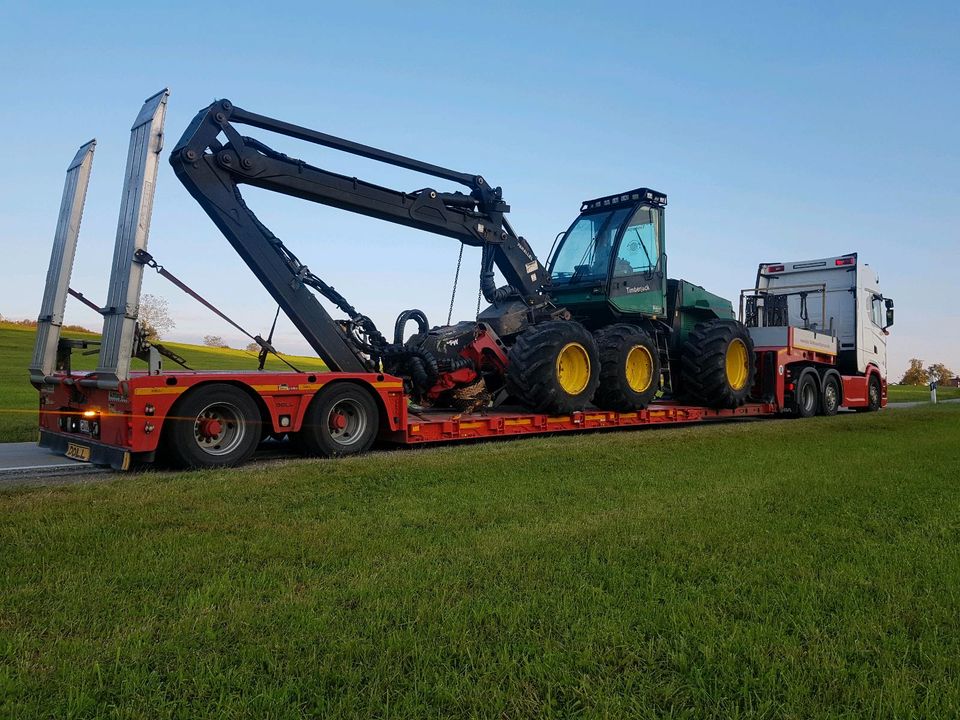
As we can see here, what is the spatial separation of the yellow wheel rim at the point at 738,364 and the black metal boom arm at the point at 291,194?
20.3 feet

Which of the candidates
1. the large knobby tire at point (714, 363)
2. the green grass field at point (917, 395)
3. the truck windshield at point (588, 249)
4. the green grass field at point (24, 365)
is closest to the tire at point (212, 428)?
the green grass field at point (24, 365)

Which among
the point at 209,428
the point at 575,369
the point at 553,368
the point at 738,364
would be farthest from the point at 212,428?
the point at 738,364

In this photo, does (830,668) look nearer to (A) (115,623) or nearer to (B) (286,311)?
(A) (115,623)

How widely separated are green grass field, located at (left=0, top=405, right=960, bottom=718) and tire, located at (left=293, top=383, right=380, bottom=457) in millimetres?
2514

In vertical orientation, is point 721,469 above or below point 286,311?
below

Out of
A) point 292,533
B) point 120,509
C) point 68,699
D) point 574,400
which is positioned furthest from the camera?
point 574,400

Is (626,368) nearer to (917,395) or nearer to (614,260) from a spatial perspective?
(614,260)

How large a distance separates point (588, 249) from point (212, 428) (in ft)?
23.8

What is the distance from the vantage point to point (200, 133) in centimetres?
886

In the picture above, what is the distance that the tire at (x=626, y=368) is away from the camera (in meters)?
11.8

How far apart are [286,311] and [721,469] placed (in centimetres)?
557

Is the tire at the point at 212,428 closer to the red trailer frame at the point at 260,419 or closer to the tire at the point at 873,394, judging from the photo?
the red trailer frame at the point at 260,419

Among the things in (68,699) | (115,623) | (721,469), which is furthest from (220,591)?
(721,469)

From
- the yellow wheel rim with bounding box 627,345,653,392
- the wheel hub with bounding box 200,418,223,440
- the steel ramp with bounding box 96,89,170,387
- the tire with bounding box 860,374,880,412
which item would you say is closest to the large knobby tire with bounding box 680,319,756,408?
the yellow wheel rim with bounding box 627,345,653,392
